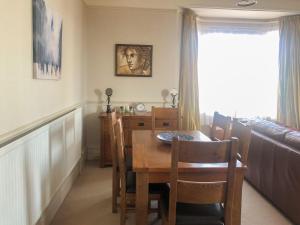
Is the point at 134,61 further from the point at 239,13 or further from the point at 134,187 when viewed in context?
the point at 134,187

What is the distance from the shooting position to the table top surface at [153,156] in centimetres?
190

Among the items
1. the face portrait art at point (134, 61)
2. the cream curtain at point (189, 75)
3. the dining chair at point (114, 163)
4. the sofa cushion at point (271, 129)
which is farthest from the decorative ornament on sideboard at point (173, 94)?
the dining chair at point (114, 163)

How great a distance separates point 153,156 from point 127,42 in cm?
284

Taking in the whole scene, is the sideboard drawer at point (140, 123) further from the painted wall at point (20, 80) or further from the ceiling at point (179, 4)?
the ceiling at point (179, 4)

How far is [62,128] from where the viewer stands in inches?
116

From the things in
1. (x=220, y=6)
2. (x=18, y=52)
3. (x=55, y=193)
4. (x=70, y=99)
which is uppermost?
(x=220, y=6)

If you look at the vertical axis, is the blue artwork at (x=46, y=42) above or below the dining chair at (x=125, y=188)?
above

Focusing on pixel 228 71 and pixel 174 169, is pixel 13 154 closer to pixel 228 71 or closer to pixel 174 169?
pixel 174 169

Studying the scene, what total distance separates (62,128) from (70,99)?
2.06 feet

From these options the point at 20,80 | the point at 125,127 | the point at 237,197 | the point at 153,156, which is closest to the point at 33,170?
the point at 20,80

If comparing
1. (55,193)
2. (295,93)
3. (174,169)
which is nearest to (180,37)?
(295,93)

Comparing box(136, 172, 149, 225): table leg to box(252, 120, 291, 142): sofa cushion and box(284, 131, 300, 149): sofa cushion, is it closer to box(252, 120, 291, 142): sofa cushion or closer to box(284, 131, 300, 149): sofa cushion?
box(284, 131, 300, 149): sofa cushion

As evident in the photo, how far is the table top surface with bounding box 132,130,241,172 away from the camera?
1898 millimetres

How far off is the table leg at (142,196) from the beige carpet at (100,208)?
0.76 metres
